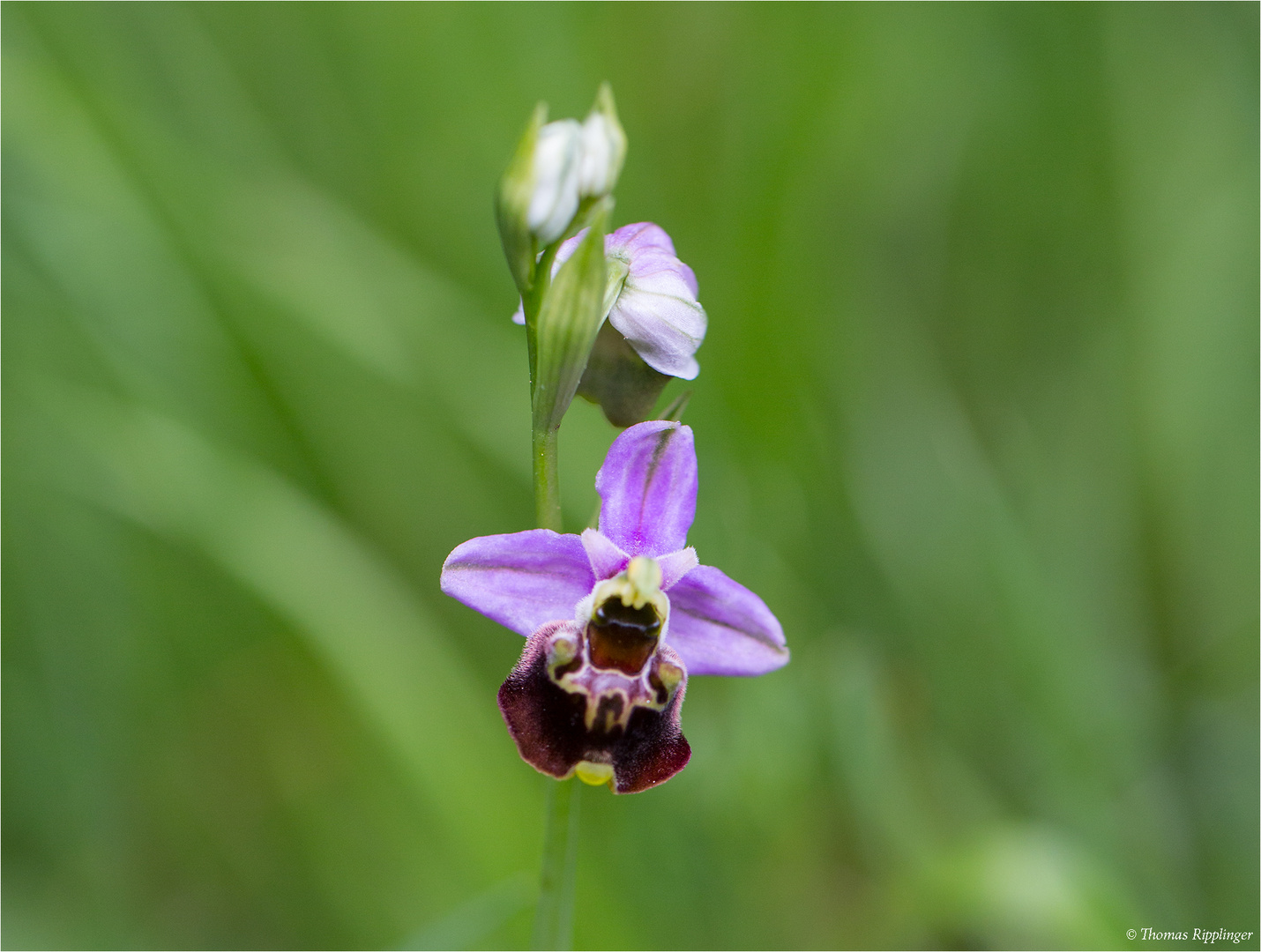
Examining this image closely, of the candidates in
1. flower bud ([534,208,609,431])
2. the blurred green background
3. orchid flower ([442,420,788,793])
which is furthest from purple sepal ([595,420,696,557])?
the blurred green background

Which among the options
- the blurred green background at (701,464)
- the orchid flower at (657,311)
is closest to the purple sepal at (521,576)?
the orchid flower at (657,311)

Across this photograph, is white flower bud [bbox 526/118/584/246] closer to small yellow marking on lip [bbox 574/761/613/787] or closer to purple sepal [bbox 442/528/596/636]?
purple sepal [bbox 442/528/596/636]

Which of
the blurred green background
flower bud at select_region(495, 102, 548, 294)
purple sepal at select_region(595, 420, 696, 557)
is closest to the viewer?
flower bud at select_region(495, 102, 548, 294)

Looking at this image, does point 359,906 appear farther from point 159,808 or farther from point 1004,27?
point 1004,27

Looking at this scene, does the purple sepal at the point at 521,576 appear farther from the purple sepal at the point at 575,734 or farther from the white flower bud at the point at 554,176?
the white flower bud at the point at 554,176

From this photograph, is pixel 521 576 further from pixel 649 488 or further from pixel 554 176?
pixel 554 176
